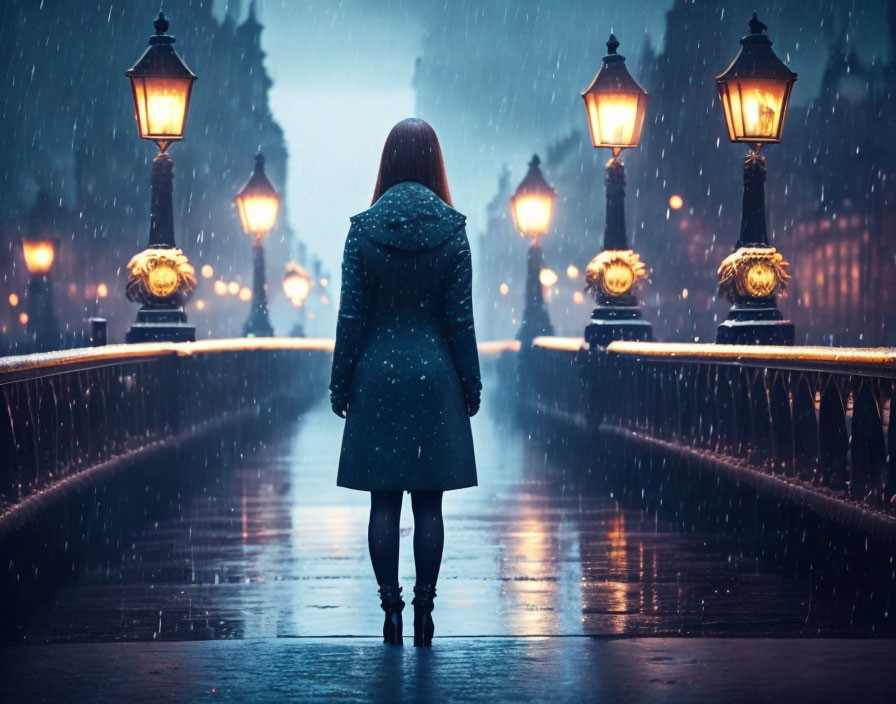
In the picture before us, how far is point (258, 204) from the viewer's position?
1032 inches

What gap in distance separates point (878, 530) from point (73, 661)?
3.56m

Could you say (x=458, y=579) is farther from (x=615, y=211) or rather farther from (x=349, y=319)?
(x=615, y=211)

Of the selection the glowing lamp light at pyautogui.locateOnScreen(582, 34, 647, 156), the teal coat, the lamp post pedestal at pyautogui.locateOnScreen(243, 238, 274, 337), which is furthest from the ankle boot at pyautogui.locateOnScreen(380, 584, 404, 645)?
the lamp post pedestal at pyautogui.locateOnScreen(243, 238, 274, 337)

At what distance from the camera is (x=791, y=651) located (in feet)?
18.9

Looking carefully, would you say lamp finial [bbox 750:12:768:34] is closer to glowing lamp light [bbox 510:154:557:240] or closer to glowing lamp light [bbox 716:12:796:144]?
glowing lamp light [bbox 716:12:796:144]

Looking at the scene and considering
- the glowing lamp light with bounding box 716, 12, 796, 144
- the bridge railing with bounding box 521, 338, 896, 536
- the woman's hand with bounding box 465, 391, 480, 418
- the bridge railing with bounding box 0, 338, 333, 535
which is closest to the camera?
the woman's hand with bounding box 465, 391, 480, 418

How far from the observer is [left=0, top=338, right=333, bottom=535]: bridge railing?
8086mm

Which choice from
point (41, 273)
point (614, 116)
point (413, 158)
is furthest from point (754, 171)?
point (41, 273)

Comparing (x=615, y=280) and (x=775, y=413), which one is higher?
(x=615, y=280)

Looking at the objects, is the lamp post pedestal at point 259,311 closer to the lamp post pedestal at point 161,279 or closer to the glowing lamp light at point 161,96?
the lamp post pedestal at point 161,279

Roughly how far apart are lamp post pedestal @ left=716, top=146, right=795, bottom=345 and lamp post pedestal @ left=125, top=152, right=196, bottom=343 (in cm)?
521

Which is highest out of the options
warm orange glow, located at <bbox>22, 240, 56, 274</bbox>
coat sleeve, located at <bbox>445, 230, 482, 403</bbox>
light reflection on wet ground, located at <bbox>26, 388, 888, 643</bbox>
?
warm orange glow, located at <bbox>22, 240, 56, 274</bbox>

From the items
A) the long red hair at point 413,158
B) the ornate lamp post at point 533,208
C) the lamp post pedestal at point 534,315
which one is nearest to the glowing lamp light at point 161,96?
the long red hair at point 413,158

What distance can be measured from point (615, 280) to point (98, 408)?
740cm
